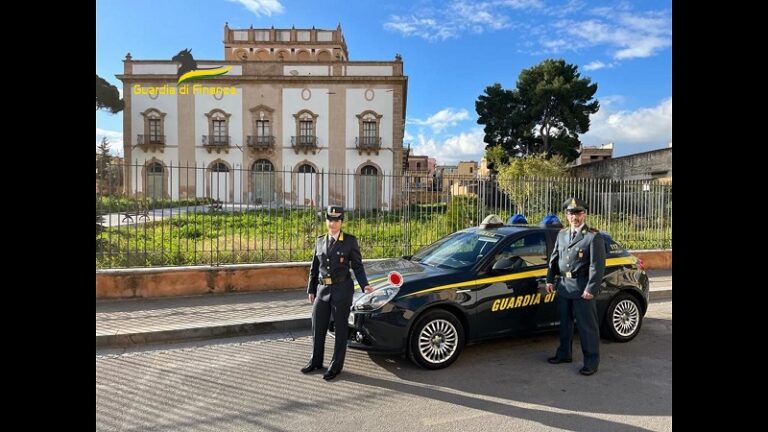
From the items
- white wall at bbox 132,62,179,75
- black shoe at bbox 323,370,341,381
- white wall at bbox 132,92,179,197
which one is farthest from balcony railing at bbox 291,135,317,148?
black shoe at bbox 323,370,341,381

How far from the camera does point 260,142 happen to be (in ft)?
139

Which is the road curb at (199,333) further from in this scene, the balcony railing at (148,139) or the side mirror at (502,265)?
the balcony railing at (148,139)

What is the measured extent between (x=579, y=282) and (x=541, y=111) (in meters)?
45.8

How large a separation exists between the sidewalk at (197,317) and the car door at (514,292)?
2.78 meters

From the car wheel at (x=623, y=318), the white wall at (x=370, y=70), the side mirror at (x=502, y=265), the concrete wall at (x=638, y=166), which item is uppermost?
the white wall at (x=370, y=70)

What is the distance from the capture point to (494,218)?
645cm

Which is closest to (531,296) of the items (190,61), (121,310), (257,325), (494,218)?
(494,218)

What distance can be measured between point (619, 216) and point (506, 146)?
3882 cm

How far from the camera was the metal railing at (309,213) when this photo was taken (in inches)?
324

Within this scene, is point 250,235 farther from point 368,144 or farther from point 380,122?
point 380,122

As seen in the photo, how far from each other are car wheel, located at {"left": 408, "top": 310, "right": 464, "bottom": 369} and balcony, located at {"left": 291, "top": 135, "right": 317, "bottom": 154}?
3844 cm

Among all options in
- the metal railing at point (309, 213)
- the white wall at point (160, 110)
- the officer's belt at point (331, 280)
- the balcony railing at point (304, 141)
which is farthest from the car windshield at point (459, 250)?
the white wall at point (160, 110)

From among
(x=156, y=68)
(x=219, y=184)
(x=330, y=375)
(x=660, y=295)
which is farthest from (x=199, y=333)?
(x=156, y=68)
